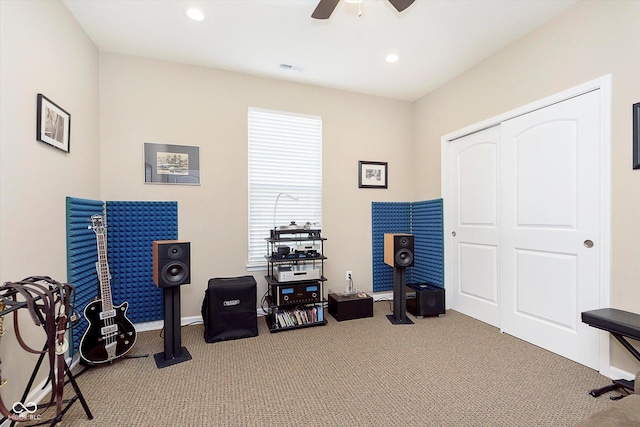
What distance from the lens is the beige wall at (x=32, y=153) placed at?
157 centimetres

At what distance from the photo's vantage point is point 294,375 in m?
2.09

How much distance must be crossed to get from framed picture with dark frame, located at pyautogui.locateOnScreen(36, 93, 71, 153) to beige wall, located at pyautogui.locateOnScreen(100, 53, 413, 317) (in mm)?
680

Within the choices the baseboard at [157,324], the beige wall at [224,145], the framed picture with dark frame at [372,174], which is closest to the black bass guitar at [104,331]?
the baseboard at [157,324]

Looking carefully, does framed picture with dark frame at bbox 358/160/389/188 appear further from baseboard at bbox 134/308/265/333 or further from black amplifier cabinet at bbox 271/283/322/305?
baseboard at bbox 134/308/265/333

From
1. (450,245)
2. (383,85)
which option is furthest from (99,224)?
(450,245)

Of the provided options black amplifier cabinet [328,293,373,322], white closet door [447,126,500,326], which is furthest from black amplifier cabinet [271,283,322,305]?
white closet door [447,126,500,326]

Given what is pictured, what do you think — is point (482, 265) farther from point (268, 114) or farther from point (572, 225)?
point (268, 114)

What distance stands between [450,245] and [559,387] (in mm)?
1788

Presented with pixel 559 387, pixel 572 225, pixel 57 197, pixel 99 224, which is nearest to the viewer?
pixel 559 387

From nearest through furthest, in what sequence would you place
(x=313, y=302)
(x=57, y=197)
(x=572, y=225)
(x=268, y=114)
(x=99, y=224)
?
Result: (x=57, y=197) → (x=572, y=225) → (x=99, y=224) → (x=313, y=302) → (x=268, y=114)

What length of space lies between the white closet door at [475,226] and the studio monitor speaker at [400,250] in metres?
0.72

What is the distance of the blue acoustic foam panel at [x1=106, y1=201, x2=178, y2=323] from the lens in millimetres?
2820

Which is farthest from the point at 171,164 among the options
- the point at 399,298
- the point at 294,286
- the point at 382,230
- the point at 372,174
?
the point at 399,298

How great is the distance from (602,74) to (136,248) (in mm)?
4193
